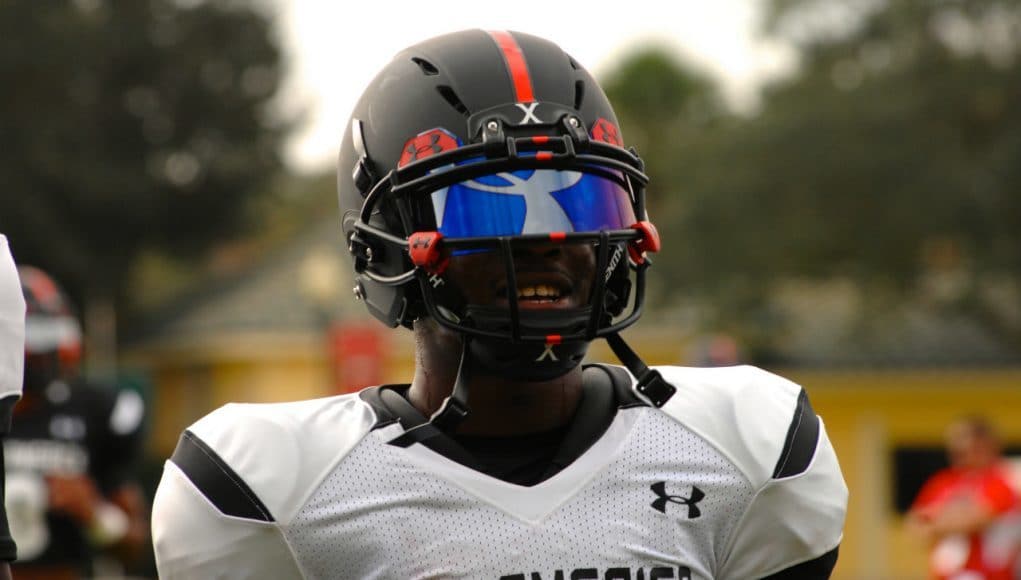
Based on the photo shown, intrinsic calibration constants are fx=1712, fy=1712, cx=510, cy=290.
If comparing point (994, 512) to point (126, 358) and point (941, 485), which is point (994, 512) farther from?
point (126, 358)

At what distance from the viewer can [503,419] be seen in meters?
2.59

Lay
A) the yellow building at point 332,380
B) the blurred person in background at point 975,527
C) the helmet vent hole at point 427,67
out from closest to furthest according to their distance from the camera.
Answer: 1. the helmet vent hole at point 427,67
2. the blurred person in background at point 975,527
3. the yellow building at point 332,380

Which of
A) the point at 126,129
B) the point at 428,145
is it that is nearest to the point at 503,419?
the point at 428,145

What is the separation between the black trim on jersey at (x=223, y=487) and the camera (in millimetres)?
2434

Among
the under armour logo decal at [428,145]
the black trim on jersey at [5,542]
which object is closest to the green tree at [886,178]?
the under armour logo decal at [428,145]

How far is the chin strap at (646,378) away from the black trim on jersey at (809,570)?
1.05 ft

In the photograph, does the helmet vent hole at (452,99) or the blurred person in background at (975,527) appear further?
the blurred person in background at (975,527)

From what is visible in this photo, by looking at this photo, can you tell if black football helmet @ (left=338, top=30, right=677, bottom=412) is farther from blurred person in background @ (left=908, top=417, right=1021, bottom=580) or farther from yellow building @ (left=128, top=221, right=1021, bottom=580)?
yellow building @ (left=128, top=221, right=1021, bottom=580)

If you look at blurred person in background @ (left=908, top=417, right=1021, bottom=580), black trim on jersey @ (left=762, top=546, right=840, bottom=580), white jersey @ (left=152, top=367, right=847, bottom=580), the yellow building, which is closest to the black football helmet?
white jersey @ (left=152, top=367, right=847, bottom=580)

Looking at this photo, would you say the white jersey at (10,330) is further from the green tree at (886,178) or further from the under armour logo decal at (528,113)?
the green tree at (886,178)

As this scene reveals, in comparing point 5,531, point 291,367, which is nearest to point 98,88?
point 291,367

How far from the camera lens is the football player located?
245 centimetres

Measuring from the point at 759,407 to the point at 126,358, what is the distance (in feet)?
84.3

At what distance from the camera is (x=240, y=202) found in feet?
94.5
